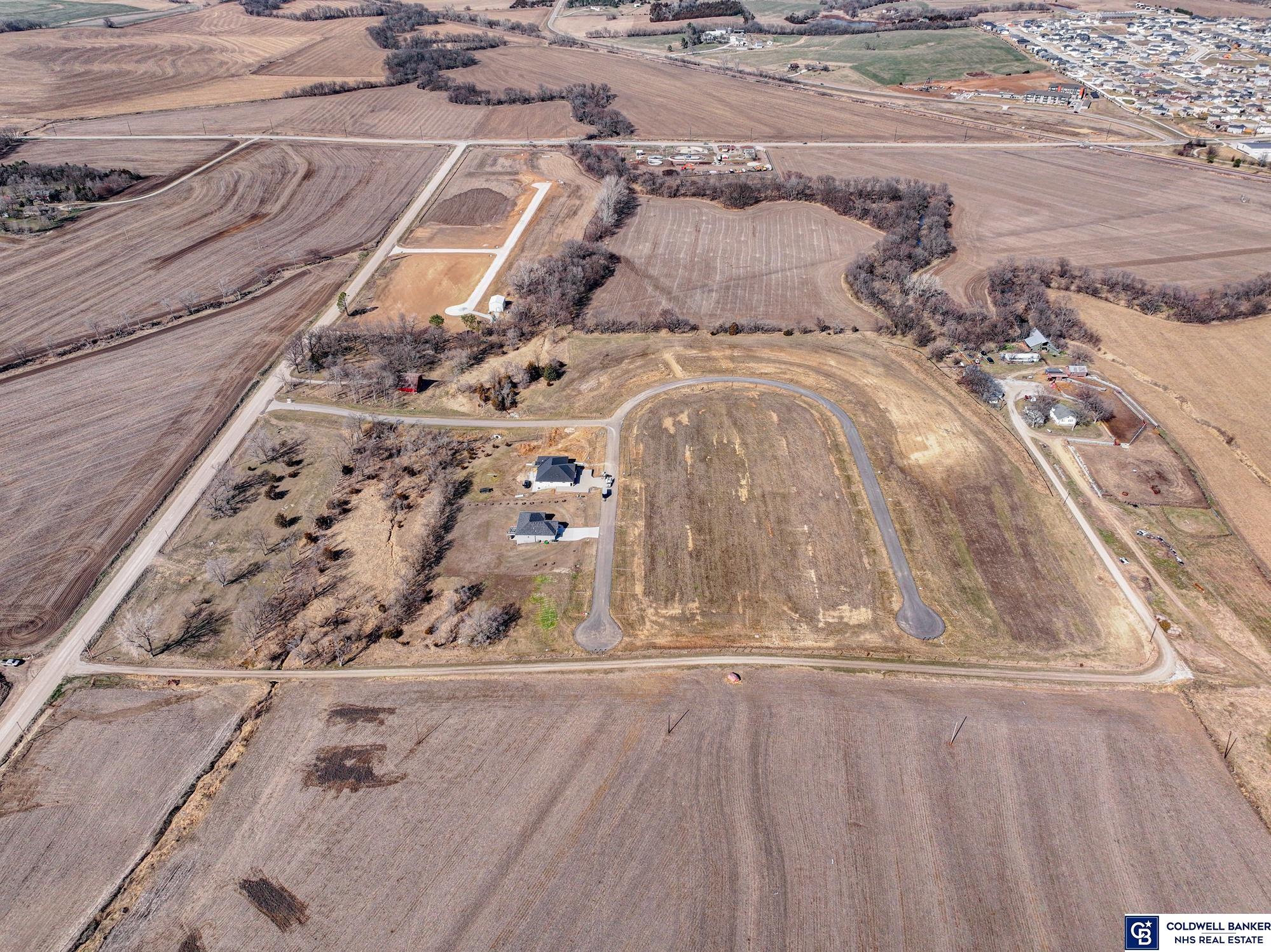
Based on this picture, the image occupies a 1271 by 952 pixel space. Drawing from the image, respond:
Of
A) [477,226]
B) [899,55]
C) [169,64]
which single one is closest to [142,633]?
[477,226]

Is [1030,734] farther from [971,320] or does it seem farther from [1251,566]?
[971,320]

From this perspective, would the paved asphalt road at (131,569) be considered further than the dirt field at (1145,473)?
No

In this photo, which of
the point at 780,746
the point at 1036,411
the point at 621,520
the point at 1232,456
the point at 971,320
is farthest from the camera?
the point at 971,320

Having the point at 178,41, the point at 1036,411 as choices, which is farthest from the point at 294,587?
the point at 178,41

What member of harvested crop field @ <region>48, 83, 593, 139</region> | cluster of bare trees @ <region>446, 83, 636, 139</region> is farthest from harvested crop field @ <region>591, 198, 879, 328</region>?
harvested crop field @ <region>48, 83, 593, 139</region>

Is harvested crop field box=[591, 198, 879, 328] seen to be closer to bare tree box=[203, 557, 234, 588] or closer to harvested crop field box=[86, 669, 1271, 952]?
bare tree box=[203, 557, 234, 588]

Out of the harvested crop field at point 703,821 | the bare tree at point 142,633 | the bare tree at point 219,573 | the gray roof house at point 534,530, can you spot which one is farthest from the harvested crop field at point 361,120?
the harvested crop field at point 703,821

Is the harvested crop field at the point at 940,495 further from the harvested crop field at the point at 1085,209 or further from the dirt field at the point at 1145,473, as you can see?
the harvested crop field at the point at 1085,209
